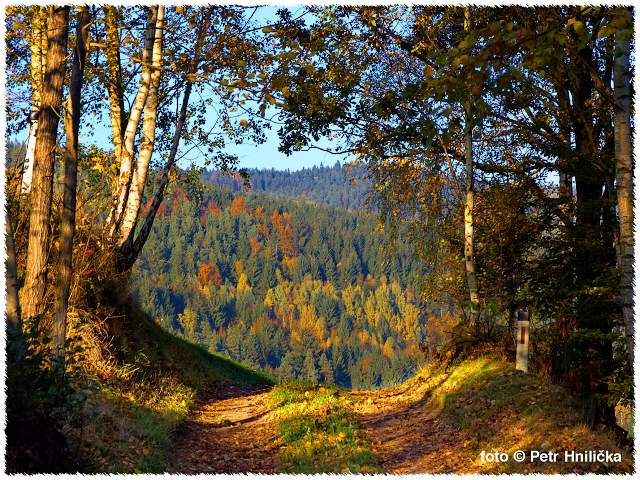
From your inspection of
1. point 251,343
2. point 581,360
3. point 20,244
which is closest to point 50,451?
point 20,244

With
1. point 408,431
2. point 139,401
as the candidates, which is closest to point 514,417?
point 408,431

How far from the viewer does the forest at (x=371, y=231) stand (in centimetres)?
755

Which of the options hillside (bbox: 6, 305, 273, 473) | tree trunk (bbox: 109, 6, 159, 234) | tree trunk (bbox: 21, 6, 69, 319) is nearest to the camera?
hillside (bbox: 6, 305, 273, 473)

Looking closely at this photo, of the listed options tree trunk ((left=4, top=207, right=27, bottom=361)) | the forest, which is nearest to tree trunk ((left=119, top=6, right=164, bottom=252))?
the forest

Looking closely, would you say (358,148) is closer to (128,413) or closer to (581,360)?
(581,360)

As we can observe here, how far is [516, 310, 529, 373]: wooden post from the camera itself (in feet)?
41.4

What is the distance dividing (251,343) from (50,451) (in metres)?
180

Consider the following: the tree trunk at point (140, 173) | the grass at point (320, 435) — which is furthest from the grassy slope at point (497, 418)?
the tree trunk at point (140, 173)

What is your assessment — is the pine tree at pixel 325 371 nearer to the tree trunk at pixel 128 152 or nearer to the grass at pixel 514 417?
the tree trunk at pixel 128 152

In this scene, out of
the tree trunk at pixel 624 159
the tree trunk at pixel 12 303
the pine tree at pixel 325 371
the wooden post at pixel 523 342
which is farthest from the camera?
the pine tree at pixel 325 371

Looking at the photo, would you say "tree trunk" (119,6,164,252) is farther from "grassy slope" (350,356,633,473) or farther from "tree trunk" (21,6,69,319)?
"grassy slope" (350,356,633,473)

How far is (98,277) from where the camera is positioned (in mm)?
13422

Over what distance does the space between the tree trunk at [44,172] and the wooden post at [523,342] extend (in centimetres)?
829

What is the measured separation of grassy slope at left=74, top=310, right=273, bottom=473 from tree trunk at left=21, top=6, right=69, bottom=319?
1.78 m
